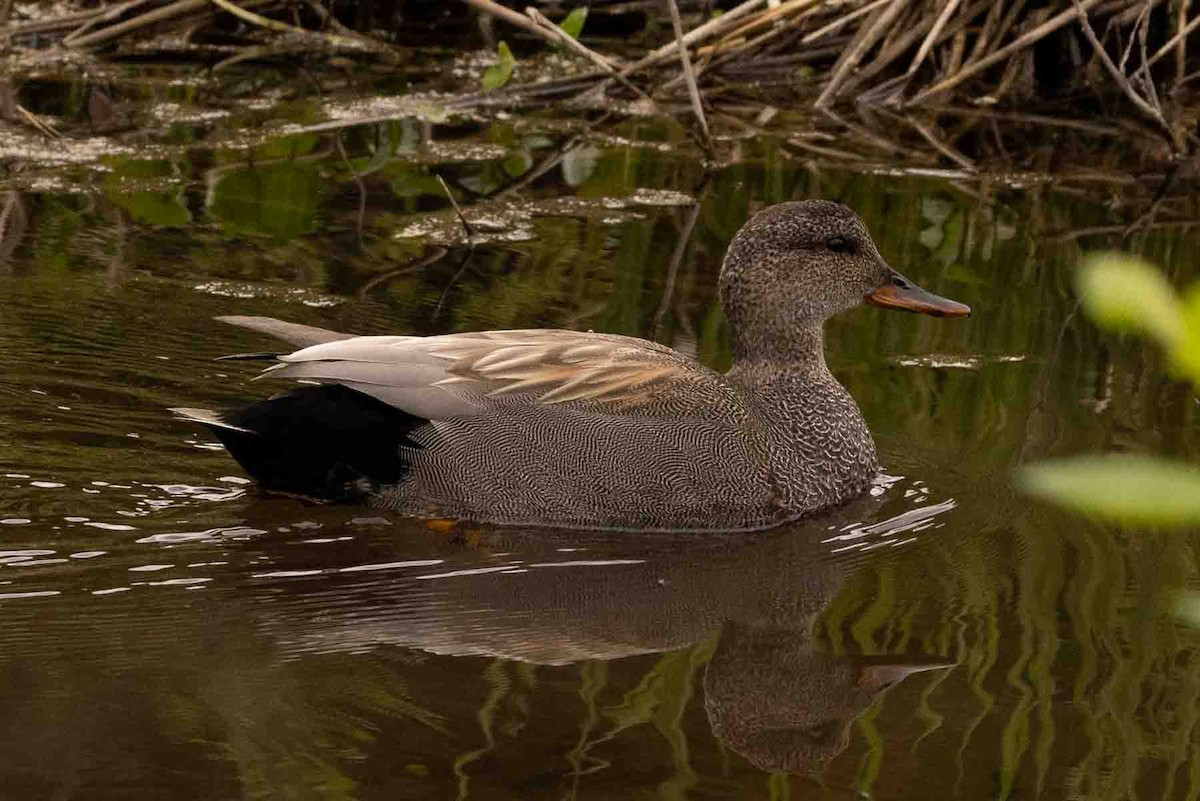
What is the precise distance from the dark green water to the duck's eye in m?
0.67

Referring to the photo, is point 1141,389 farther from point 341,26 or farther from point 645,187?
point 341,26

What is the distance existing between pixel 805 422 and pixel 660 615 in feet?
4.28

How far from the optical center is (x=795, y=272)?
18.7 ft

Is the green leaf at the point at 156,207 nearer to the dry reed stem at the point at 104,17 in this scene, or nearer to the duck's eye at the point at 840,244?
the dry reed stem at the point at 104,17

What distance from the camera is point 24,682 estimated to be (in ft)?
12.2

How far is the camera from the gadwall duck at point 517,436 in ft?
16.5

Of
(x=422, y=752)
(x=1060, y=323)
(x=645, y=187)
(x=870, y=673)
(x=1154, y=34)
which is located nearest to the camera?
(x=422, y=752)

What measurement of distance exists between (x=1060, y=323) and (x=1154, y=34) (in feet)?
15.5

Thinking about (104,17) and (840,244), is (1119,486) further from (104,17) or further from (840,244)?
(104,17)

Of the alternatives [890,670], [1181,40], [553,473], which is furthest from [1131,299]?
[1181,40]

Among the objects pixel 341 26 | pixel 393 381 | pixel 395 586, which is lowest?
Result: pixel 395 586

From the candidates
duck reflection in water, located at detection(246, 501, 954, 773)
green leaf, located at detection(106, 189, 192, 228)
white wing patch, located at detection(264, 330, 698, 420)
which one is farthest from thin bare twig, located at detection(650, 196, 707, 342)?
green leaf, located at detection(106, 189, 192, 228)

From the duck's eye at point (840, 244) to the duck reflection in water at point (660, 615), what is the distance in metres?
1.02

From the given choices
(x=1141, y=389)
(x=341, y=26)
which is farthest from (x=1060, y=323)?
(x=341, y=26)
